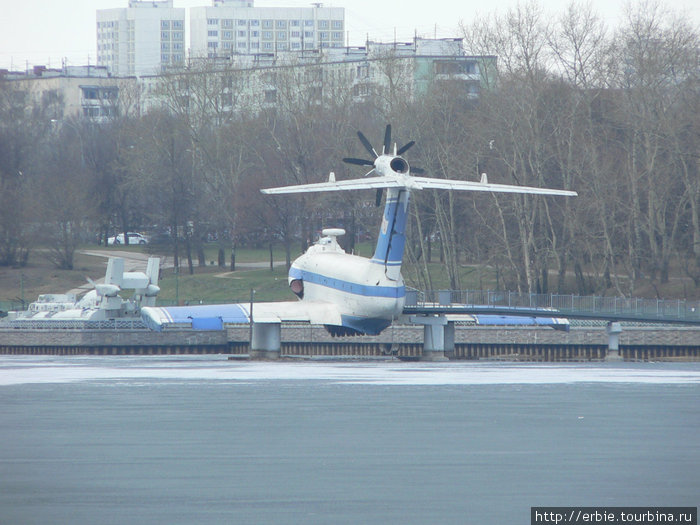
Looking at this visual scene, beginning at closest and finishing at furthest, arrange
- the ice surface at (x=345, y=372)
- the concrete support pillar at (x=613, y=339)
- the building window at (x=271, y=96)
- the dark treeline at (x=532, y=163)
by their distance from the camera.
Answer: the ice surface at (x=345, y=372) → the concrete support pillar at (x=613, y=339) → the dark treeline at (x=532, y=163) → the building window at (x=271, y=96)

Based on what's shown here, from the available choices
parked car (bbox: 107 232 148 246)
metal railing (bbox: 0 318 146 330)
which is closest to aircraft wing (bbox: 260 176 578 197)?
metal railing (bbox: 0 318 146 330)

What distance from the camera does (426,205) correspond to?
84.6 metres

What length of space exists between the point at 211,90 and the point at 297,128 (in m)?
16.4

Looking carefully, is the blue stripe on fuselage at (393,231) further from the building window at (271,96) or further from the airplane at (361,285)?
the building window at (271,96)

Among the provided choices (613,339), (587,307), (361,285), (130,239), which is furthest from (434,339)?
(130,239)

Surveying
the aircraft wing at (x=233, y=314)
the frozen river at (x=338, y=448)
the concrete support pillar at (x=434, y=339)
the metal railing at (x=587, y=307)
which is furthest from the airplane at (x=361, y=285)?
the frozen river at (x=338, y=448)

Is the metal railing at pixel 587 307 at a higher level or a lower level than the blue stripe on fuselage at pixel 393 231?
lower

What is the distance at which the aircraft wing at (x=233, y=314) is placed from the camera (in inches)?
2003

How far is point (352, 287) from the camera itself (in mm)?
52219

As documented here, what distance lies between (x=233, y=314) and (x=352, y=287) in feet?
18.6

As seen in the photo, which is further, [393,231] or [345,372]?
[393,231]

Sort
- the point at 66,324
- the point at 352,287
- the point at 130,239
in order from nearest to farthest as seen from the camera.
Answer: the point at 352,287, the point at 66,324, the point at 130,239

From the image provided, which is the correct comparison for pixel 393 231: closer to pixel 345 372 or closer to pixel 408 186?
pixel 408 186

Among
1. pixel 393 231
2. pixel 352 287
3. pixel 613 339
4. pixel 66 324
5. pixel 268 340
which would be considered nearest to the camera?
pixel 393 231
